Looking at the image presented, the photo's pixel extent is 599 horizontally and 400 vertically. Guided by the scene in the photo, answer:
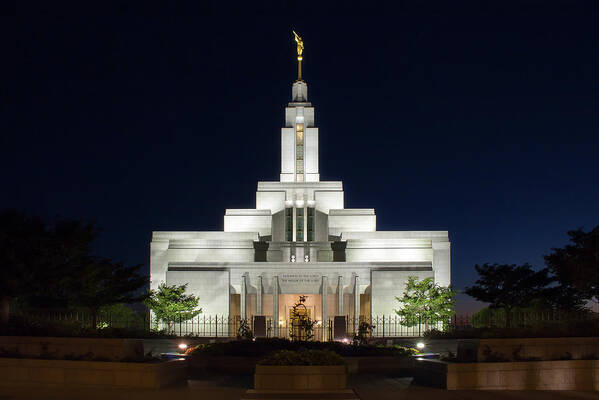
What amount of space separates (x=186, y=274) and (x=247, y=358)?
2868 cm

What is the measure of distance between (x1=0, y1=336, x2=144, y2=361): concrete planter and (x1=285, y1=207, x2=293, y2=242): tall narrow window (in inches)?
1634

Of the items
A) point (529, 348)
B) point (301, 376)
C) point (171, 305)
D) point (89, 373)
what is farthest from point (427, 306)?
point (301, 376)

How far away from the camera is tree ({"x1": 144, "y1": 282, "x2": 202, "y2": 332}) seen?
4528 cm

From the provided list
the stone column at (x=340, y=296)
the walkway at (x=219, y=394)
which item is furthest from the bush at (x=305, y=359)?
the stone column at (x=340, y=296)

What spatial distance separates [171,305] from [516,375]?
31.2 m

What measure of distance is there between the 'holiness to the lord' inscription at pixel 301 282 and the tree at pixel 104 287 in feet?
51.3

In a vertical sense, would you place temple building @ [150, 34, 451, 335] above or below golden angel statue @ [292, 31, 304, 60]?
below

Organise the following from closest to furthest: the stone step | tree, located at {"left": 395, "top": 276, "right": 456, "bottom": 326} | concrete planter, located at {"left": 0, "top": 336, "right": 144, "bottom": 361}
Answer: the stone step < concrete planter, located at {"left": 0, "top": 336, "right": 144, "bottom": 361} < tree, located at {"left": 395, "top": 276, "right": 456, "bottom": 326}

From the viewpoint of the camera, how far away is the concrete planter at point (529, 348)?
1827 cm

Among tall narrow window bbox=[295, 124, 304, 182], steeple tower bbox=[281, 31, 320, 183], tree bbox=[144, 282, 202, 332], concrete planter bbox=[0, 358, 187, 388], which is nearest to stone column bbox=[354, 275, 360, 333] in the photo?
tree bbox=[144, 282, 202, 332]

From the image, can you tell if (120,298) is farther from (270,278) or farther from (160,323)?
(270,278)

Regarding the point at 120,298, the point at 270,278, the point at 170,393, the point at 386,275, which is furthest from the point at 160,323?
the point at 170,393

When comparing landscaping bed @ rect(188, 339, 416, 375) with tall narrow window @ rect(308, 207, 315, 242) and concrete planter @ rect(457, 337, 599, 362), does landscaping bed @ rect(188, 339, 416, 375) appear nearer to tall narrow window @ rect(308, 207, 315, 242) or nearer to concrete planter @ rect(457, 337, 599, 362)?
concrete planter @ rect(457, 337, 599, 362)

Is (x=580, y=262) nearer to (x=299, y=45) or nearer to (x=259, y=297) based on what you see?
(x=259, y=297)
